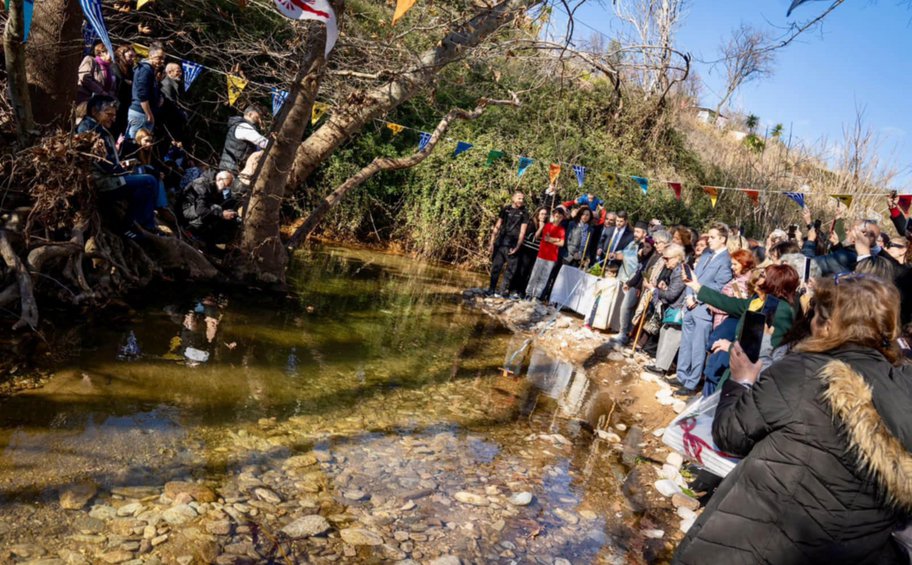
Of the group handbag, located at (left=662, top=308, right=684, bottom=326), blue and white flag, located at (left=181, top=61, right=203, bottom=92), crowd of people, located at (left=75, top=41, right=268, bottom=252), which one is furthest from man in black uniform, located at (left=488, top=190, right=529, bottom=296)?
blue and white flag, located at (left=181, top=61, right=203, bottom=92)

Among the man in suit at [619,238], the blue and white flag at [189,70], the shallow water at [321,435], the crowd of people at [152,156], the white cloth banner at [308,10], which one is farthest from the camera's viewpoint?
the man in suit at [619,238]

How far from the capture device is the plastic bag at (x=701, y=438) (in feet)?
9.22

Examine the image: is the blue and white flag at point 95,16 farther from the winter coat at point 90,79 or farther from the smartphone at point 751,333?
the smartphone at point 751,333

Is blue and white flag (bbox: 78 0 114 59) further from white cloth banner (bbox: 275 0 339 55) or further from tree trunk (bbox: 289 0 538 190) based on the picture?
tree trunk (bbox: 289 0 538 190)

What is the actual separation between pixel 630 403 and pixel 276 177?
525 cm

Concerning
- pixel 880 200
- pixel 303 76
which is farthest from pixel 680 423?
pixel 880 200

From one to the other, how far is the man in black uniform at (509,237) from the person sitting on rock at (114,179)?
6050 millimetres

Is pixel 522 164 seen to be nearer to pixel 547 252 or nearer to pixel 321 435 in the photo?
pixel 547 252

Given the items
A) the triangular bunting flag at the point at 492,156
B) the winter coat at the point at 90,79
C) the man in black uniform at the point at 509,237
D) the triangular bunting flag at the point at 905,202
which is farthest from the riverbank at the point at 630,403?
the winter coat at the point at 90,79

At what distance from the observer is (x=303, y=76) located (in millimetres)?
7582

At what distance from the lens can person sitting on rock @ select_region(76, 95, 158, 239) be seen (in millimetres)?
6180

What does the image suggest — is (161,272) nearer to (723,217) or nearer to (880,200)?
(723,217)

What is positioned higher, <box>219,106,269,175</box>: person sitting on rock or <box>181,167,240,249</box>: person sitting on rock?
<box>219,106,269,175</box>: person sitting on rock

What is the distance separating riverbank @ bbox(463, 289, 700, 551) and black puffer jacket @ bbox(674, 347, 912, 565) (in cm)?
208
